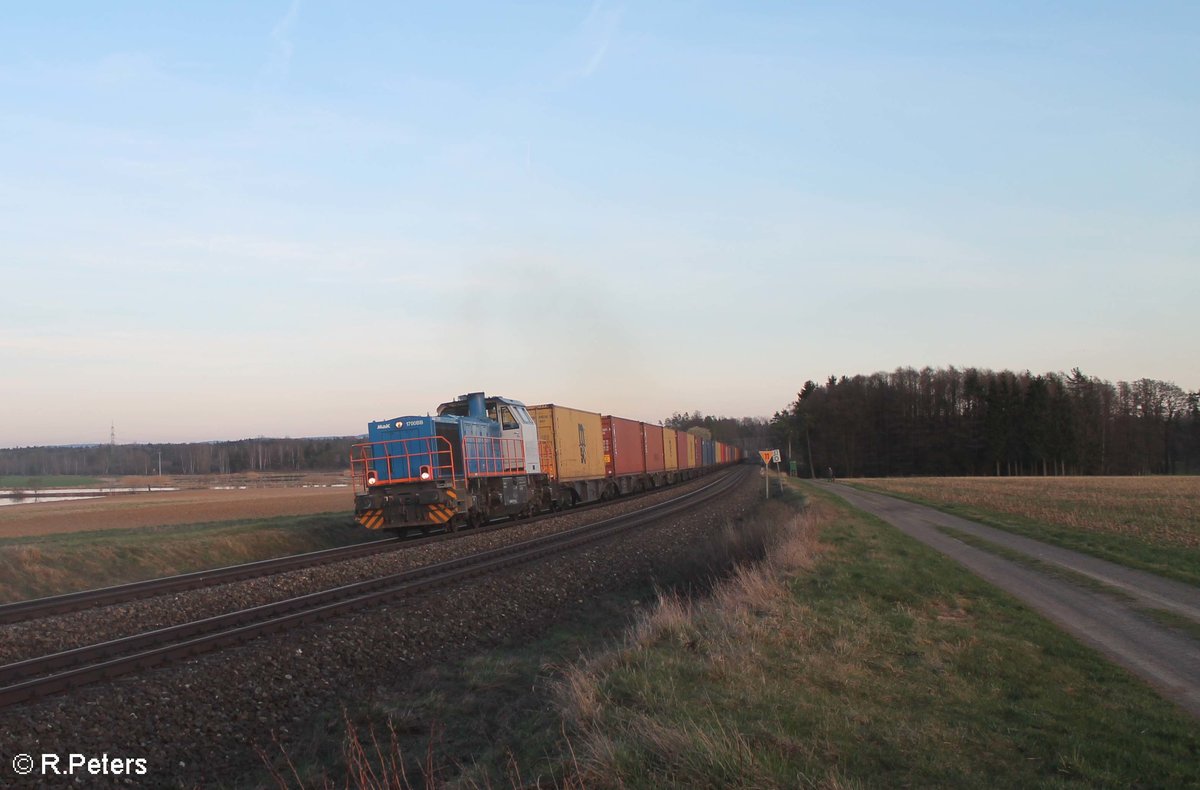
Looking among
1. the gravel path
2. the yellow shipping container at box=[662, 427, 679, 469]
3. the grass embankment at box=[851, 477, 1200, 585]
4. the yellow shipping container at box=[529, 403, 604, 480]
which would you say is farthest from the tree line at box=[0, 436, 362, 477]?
the gravel path

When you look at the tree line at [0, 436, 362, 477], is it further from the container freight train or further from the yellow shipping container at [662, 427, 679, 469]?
the container freight train

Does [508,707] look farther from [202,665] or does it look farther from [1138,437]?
[1138,437]

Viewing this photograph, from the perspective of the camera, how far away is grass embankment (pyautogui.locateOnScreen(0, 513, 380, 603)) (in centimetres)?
1609

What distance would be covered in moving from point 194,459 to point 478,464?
566ft

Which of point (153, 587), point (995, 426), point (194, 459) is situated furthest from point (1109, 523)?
point (194, 459)

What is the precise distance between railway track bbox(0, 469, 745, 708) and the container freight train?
437 cm

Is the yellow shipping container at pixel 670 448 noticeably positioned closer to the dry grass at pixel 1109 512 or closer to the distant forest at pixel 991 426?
the dry grass at pixel 1109 512

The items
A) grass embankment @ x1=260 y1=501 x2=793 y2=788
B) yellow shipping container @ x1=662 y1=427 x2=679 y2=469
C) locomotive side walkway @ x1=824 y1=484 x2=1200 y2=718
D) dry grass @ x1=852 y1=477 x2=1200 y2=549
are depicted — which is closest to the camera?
grass embankment @ x1=260 y1=501 x2=793 y2=788

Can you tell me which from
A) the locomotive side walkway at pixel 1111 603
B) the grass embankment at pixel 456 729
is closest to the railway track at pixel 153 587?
the grass embankment at pixel 456 729

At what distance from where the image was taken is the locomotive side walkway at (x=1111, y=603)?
7.97 meters

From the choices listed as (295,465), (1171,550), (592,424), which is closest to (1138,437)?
(592,424)

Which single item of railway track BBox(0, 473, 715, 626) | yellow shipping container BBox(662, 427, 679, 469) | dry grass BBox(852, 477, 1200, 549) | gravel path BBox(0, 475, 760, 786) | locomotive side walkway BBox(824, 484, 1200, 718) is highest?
yellow shipping container BBox(662, 427, 679, 469)

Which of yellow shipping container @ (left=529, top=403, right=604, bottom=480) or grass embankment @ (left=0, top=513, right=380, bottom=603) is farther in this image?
yellow shipping container @ (left=529, top=403, right=604, bottom=480)

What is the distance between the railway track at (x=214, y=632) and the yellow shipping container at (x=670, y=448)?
36.2 m
